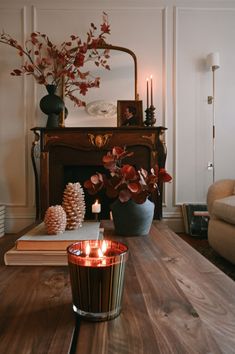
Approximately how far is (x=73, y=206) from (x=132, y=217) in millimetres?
237

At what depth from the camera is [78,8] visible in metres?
2.79

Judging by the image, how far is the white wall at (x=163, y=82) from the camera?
2.78 metres

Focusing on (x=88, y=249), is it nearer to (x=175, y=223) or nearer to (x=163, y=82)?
(x=175, y=223)

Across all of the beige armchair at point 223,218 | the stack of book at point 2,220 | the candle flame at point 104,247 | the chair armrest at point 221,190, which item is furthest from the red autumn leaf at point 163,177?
the stack of book at point 2,220

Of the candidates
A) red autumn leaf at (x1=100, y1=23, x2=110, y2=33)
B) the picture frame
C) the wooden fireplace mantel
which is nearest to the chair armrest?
the wooden fireplace mantel

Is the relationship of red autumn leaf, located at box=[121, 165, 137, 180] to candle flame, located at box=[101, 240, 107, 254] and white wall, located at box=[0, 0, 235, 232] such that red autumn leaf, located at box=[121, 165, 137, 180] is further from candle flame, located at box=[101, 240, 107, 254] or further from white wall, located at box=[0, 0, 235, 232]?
white wall, located at box=[0, 0, 235, 232]

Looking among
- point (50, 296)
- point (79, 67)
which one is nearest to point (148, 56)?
point (79, 67)

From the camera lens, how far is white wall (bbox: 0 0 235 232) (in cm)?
278

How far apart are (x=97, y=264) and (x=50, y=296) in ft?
0.57

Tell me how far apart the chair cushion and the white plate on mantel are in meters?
1.33

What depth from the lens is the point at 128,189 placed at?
42.3 inches

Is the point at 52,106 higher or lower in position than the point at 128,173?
higher

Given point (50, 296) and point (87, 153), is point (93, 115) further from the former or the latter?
point (50, 296)

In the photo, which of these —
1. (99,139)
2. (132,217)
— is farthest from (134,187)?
(99,139)
